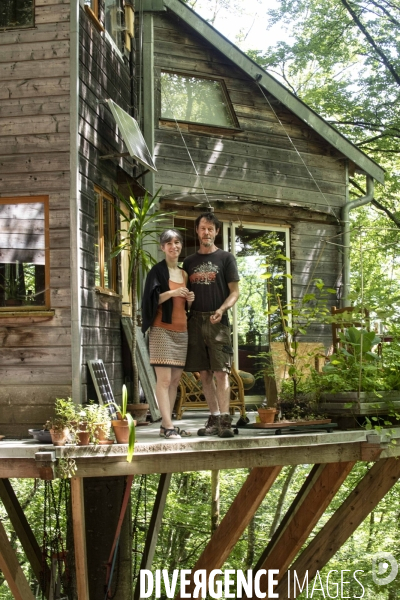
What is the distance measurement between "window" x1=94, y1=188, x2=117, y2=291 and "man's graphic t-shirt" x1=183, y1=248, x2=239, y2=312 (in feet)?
6.49

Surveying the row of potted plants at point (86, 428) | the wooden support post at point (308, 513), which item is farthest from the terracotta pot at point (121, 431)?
the wooden support post at point (308, 513)

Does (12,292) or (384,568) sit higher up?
(12,292)

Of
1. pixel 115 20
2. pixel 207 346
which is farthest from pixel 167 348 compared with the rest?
pixel 115 20

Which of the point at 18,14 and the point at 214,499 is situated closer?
the point at 18,14

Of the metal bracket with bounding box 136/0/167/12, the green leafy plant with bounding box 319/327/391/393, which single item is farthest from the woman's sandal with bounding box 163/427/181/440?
the metal bracket with bounding box 136/0/167/12

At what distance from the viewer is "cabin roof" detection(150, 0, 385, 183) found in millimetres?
10906

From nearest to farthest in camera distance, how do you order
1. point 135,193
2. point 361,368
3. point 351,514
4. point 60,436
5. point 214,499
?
point 60,436, point 361,368, point 351,514, point 135,193, point 214,499

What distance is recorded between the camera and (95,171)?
8.13 meters

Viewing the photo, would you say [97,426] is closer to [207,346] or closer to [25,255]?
[207,346]

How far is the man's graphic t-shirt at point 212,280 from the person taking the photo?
21.0 ft

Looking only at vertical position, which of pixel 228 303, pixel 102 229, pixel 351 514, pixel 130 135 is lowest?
pixel 351 514

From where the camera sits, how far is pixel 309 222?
11.9 m

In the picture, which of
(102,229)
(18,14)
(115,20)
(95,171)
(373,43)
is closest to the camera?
(18,14)

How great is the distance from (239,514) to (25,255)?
9.76 ft
